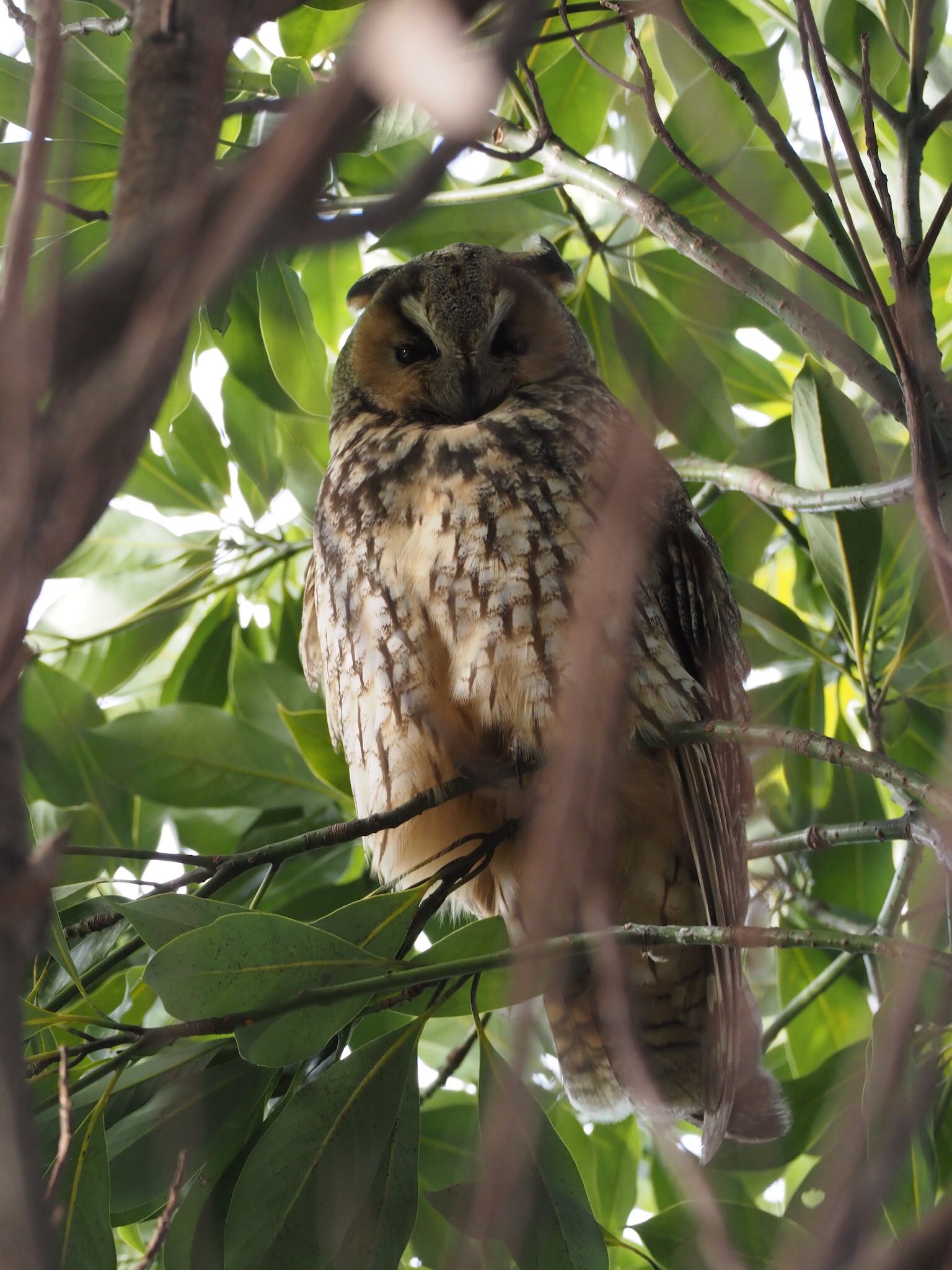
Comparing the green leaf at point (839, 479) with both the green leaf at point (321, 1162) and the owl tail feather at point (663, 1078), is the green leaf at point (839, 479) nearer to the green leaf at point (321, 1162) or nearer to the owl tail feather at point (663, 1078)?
the owl tail feather at point (663, 1078)

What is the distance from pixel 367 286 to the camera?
7.18 feet

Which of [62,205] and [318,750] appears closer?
[62,205]

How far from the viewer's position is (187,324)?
0.43 metres

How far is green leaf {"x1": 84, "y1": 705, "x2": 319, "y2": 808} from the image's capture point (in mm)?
1791

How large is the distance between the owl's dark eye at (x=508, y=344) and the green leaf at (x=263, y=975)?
1255 mm

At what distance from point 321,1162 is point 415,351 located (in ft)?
4.58

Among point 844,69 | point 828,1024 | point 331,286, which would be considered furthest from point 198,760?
point 844,69

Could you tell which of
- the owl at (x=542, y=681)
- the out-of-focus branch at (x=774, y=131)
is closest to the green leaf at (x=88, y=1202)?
the owl at (x=542, y=681)

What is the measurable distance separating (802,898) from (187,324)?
69.6 inches

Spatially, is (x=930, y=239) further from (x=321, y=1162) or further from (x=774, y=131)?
(x=321, y=1162)

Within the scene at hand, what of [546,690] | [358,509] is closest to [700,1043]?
[546,690]

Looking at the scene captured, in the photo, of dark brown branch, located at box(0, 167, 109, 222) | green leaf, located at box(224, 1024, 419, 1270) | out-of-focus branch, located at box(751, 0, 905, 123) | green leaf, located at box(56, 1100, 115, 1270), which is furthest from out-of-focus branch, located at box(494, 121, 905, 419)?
green leaf, located at box(56, 1100, 115, 1270)

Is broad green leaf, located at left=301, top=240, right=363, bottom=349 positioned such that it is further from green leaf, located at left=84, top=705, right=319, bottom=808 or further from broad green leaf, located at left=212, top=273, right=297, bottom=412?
green leaf, located at left=84, top=705, right=319, bottom=808

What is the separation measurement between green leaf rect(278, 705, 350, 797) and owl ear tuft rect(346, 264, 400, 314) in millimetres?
792
